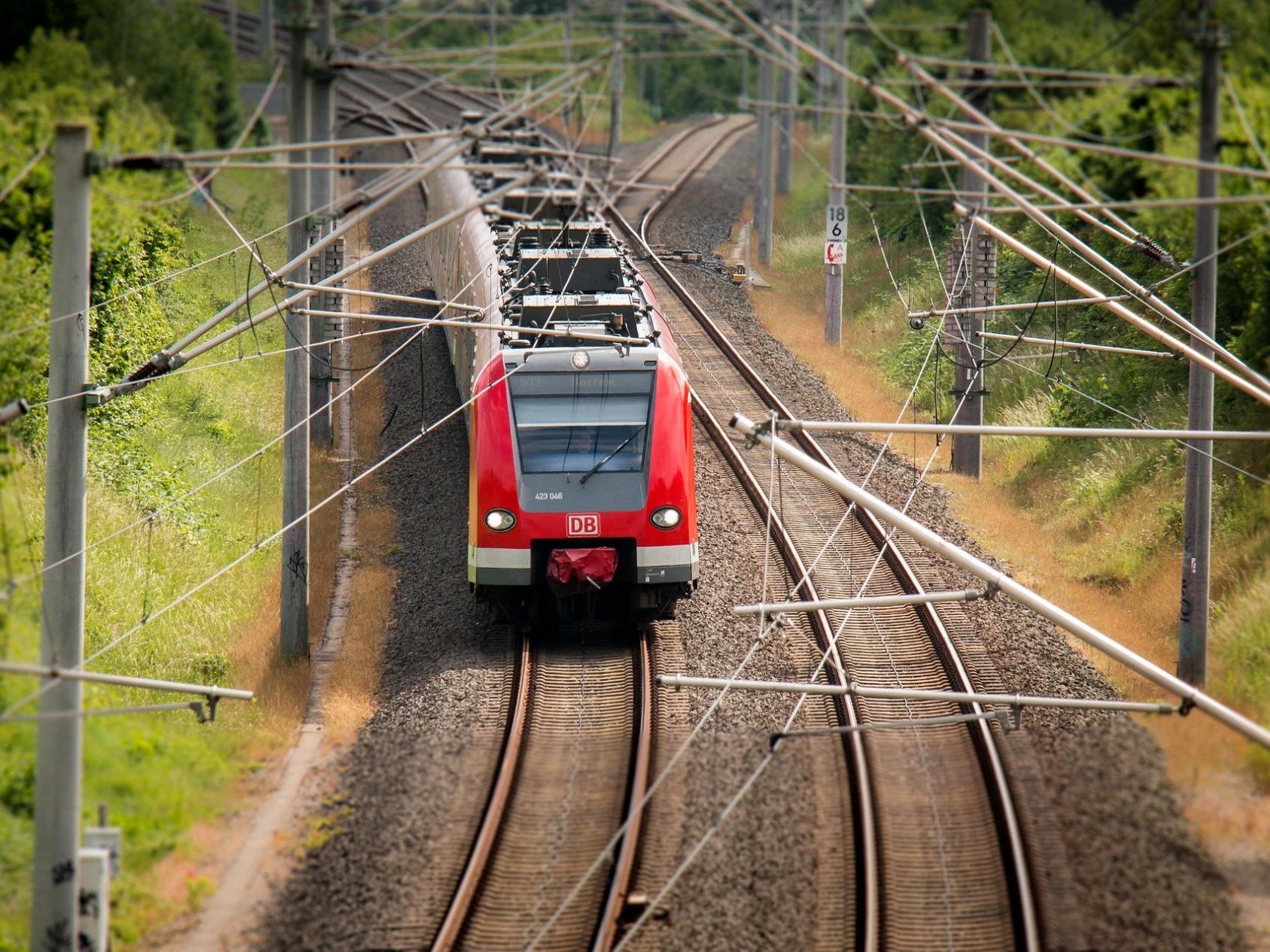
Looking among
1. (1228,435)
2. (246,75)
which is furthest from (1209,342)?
(246,75)

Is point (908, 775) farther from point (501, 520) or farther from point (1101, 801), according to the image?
point (501, 520)

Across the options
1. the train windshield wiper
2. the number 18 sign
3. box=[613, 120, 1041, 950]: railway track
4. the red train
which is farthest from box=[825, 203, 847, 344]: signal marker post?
the train windshield wiper

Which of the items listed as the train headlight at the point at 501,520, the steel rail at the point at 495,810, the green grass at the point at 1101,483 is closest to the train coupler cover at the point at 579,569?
the train headlight at the point at 501,520

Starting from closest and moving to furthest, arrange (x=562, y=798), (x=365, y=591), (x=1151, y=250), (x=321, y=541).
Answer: (x=562, y=798) → (x=1151, y=250) → (x=365, y=591) → (x=321, y=541)

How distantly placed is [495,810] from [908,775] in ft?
11.8

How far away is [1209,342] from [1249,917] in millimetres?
4907

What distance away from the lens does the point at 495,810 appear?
12.3m

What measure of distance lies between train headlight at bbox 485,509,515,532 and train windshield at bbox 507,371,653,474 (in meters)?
0.50

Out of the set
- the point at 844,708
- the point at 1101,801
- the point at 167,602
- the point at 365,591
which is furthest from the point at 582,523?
the point at 1101,801

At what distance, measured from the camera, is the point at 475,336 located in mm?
17703

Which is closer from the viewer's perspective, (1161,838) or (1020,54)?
(1161,838)

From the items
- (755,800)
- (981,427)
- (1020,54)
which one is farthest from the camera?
(1020,54)

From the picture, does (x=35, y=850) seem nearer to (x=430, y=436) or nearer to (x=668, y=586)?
(x=668, y=586)

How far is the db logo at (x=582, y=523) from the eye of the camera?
15.0 meters
